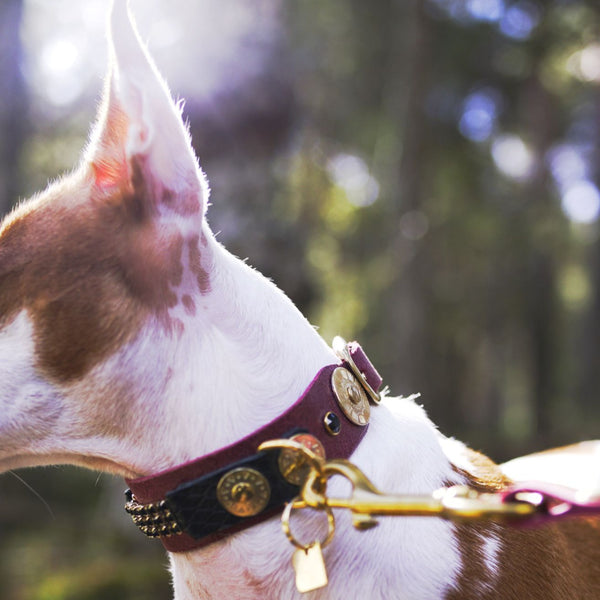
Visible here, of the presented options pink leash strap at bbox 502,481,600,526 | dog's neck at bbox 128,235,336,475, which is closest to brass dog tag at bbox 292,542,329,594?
dog's neck at bbox 128,235,336,475

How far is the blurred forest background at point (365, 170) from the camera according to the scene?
518 centimetres

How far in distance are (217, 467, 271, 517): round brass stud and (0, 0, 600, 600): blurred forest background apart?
760mm

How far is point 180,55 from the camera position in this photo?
5.11 m

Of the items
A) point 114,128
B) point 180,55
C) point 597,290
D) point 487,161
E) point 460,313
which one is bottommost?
point 460,313

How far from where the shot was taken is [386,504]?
1235 millimetres

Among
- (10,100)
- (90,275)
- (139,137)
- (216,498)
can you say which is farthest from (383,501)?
(10,100)

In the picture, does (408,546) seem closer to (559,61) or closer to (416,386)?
(416,386)

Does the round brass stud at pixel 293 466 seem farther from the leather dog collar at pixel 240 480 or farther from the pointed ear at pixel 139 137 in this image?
the pointed ear at pixel 139 137

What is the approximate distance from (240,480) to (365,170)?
14828mm

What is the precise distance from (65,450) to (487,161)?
609 inches

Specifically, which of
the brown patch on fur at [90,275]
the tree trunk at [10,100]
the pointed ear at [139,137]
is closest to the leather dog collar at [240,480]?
the brown patch on fur at [90,275]

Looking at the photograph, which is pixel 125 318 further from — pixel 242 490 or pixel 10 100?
pixel 10 100

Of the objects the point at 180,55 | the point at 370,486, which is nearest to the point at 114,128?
the point at 370,486

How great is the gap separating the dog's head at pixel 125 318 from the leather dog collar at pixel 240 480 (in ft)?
0.14
